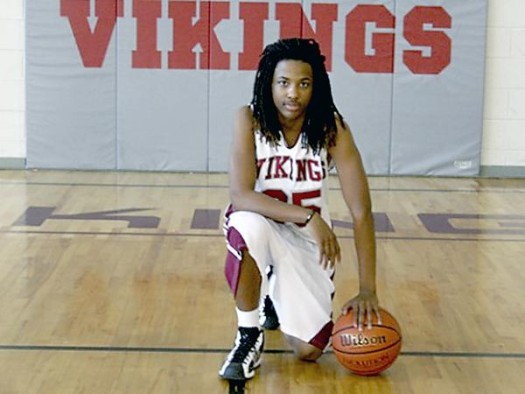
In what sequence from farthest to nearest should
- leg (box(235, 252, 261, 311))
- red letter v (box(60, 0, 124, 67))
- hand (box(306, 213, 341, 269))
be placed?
red letter v (box(60, 0, 124, 67)), leg (box(235, 252, 261, 311)), hand (box(306, 213, 341, 269))

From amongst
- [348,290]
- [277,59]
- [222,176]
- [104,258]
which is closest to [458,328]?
[348,290]

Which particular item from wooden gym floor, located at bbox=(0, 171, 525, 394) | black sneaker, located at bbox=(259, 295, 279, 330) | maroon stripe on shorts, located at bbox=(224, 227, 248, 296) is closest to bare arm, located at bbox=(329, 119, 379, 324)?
wooden gym floor, located at bbox=(0, 171, 525, 394)

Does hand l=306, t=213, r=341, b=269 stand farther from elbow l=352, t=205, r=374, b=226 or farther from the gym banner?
the gym banner

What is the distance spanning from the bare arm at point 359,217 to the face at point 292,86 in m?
0.18

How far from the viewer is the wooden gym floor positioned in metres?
3.51

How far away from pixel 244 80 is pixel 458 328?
4567 mm

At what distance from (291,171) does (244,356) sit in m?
0.63

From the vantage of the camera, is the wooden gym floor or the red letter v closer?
the wooden gym floor

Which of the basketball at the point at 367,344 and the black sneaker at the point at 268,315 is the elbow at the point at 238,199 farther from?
the black sneaker at the point at 268,315

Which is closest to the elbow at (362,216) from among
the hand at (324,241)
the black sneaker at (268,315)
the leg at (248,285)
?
the hand at (324,241)

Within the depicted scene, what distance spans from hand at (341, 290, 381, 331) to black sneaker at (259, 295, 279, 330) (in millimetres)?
599

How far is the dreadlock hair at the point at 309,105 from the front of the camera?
141 inches

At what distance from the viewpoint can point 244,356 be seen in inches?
139

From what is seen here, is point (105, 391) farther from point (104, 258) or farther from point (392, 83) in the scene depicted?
point (392, 83)
